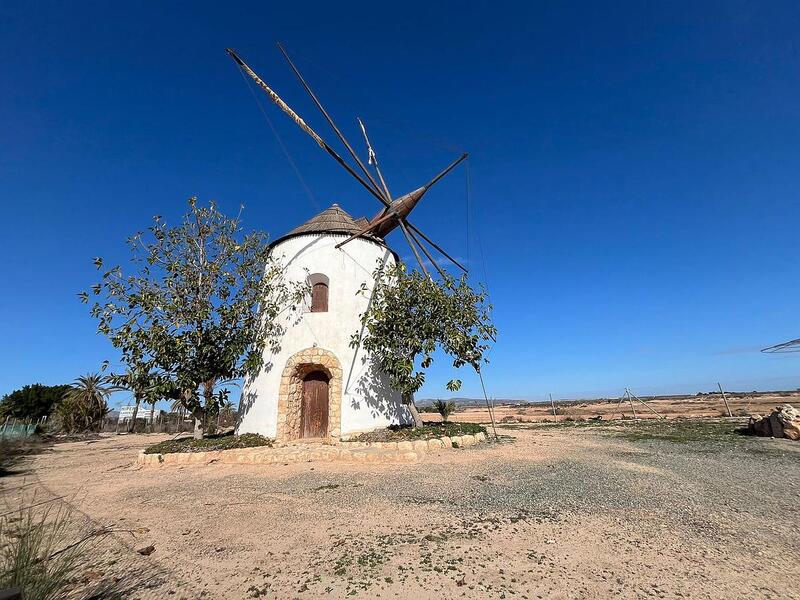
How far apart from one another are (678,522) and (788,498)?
264cm

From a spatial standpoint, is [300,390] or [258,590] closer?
[258,590]

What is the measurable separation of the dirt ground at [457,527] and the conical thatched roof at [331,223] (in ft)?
28.3

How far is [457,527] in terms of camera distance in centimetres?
506

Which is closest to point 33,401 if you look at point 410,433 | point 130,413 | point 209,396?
point 130,413

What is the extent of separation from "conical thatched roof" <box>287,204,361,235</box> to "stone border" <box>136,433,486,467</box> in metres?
7.98

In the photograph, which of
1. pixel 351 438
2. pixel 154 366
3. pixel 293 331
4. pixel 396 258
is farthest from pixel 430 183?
pixel 154 366

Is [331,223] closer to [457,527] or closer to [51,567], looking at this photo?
[457,527]

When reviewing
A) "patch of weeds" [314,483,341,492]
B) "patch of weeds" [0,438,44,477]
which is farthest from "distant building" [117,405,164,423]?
"patch of weeds" [314,483,341,492]

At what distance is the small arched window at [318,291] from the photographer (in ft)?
45.5

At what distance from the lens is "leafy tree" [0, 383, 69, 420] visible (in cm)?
3138

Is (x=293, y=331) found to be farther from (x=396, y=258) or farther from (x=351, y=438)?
(x=396, y=258)

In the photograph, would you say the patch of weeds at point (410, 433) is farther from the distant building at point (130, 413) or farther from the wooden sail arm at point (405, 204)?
the distant building at point (130, 413)

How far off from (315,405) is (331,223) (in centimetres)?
712

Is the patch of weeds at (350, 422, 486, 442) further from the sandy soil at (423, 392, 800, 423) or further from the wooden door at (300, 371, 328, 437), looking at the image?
the sandy soil at (423, 392, 800, 423)
